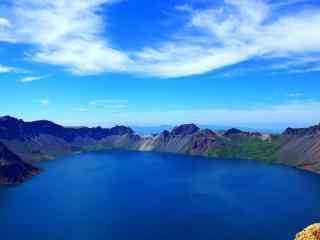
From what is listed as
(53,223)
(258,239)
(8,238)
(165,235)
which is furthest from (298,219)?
(8,238)

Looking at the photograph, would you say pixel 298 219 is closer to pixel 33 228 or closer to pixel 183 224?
pixel 183 224

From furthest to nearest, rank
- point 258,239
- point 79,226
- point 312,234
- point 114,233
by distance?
point 79,226 → point 114,233 → point 258,239 → point 312,234

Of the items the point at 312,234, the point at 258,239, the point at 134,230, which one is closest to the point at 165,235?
the point at 134,230

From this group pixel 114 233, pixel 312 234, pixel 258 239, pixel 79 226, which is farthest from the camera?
pixel 79 226

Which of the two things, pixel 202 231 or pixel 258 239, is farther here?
pixel 202 231

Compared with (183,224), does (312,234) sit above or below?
above

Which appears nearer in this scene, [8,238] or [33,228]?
[8,238]

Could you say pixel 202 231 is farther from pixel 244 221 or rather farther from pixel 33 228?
pixel 33 228

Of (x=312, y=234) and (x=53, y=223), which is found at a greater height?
(x=312, y=234)

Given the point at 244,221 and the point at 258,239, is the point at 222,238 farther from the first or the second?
the point at 244,221
